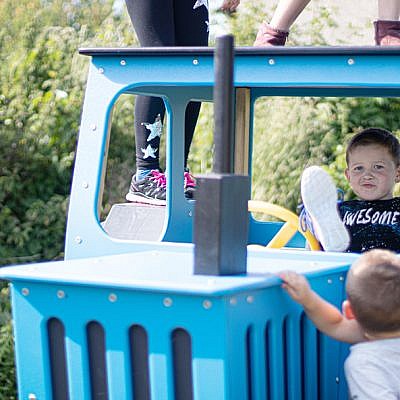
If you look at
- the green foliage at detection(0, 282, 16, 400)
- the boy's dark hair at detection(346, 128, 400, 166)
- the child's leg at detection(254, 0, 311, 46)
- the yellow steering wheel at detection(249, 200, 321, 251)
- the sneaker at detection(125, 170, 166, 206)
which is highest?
the child's leg at detection(254, 0, 311, 46)

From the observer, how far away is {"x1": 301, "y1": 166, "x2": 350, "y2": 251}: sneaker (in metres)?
2.47

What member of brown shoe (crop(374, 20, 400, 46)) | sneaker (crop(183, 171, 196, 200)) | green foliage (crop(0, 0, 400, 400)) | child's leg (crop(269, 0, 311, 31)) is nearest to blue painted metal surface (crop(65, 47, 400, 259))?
brown shoe (crop(374, 20, 400, 46))

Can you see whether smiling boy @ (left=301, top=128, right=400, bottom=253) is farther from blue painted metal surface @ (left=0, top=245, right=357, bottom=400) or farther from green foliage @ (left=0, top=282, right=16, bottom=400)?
green foliage @ (left=0, top=282, right=16, bottom=400)

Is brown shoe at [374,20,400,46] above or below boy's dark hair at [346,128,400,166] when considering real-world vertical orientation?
above

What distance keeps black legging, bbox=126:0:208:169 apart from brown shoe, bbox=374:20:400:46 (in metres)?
0.71

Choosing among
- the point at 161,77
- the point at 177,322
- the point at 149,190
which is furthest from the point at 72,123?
the point at 177,322

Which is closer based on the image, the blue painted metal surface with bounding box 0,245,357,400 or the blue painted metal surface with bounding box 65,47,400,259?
the blue painted metal surface with bounding box 0,245,357,400

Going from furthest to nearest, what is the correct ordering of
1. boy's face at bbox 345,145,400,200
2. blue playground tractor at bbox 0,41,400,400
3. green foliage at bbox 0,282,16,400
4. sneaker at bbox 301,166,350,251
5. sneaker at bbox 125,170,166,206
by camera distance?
1. green foliage at bbox 0,282,16,400
2. sneaker at bbox 125,170,166,206
3. boy's face at bbox 345,145,400,200
4. sneaker at bbox 301,166,350,251
5. blue playground tractor at bbox 0,41,400,400

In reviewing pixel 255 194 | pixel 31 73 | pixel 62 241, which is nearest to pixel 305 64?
pixel 255 194

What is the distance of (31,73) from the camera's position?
782 centimetres

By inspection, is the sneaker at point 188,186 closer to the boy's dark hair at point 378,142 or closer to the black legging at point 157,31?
the black legging at point 157,31

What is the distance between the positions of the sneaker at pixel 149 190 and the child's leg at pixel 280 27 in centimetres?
66

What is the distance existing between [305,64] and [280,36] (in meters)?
0.43

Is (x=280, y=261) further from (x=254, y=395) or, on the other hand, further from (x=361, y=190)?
(x=361, y=190)
